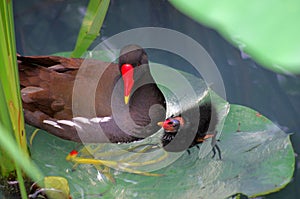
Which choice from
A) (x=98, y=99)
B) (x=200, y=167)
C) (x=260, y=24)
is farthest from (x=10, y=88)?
(x=260, y=24)

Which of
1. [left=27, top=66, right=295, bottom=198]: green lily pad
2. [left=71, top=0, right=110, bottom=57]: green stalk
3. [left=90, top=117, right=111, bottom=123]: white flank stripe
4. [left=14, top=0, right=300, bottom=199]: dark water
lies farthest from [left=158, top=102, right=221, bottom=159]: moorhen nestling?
[left=14, top=0, right=300, bottom=199]: dark water

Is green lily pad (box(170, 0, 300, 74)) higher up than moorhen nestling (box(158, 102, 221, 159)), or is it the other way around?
green lily pad (box(170, 0, 300, 74))

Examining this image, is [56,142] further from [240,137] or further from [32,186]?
[240,137]

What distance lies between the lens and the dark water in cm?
167

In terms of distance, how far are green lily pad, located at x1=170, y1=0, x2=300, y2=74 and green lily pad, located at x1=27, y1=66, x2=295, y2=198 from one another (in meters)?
0.78

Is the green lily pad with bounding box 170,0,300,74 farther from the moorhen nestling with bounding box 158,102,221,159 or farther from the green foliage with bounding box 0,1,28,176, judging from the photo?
the moorhen nestling with bounding box 158,102,221,159

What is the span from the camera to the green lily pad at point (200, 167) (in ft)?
3.77

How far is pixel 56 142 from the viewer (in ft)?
4.29

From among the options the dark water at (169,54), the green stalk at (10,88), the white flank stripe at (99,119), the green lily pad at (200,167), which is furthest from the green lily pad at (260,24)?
the dark water at (169,54)

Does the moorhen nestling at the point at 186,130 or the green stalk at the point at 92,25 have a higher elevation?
the green stalk at the point at 92,25

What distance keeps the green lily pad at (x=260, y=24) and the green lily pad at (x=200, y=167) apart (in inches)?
30.6

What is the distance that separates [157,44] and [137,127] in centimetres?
56

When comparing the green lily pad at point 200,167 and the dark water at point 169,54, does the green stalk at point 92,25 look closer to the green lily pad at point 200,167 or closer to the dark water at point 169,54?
the green lily pad at point 200,167

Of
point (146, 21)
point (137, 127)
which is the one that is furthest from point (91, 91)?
point (146, 21)
